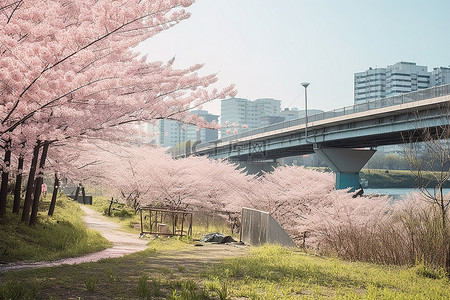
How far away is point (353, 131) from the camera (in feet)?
143

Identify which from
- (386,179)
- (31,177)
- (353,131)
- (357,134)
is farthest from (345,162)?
(386,179)

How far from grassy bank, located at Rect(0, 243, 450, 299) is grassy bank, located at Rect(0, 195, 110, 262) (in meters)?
3.44

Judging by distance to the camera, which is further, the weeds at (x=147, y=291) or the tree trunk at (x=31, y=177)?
the tree trunk at (x=31, y=177)

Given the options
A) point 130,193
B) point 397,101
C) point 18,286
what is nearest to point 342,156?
point 397,101

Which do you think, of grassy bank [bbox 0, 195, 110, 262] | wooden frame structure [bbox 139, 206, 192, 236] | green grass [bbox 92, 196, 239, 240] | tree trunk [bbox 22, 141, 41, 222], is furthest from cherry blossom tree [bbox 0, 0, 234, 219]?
green grass [bbox 92, 196, 239, 240]

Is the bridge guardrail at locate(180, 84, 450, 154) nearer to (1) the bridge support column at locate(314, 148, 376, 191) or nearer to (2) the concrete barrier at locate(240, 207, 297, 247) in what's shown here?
(1) the bridge support column at locate(314, 148, 376, 191)

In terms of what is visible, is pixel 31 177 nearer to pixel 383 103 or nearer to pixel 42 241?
pixel 42 241

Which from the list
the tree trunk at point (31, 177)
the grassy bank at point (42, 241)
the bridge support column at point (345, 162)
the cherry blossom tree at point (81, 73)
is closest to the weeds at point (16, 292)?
the cherry blossom tree at point (81, 73)

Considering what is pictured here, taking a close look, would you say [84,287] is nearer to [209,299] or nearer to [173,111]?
[209,299]

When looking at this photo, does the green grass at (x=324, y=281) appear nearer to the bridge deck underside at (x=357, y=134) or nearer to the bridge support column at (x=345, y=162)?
the bridge deck underside at (x=357, y=134)

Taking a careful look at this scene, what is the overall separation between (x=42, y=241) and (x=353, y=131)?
34.7 metres

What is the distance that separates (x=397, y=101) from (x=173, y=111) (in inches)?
1145

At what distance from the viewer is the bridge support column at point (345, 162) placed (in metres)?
48.4

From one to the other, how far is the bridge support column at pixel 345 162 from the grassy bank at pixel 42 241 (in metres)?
34.8
